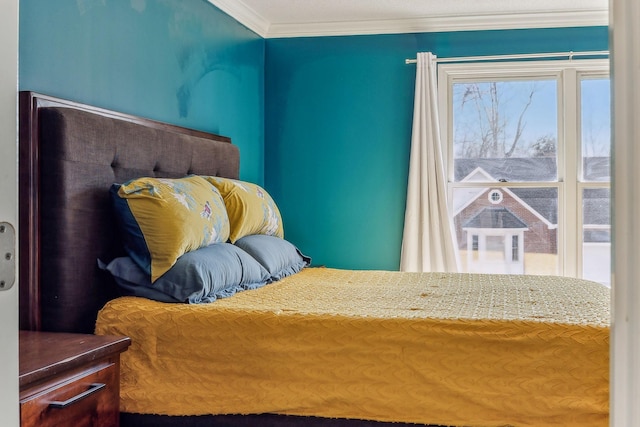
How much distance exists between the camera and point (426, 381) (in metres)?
1.92

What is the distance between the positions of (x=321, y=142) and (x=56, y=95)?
2.43 m

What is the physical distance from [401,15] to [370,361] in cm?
302

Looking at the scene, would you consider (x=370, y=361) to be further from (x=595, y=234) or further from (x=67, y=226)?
(x=595, y=234)

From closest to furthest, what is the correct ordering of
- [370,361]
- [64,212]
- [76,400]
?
[76,400] → [370,361] → [64,212]

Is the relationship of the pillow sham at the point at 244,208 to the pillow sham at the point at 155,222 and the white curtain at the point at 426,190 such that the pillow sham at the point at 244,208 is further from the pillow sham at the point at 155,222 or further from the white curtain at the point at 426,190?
the white curtain at the point at 426,190

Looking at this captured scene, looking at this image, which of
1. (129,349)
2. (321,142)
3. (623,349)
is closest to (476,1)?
(321,142)

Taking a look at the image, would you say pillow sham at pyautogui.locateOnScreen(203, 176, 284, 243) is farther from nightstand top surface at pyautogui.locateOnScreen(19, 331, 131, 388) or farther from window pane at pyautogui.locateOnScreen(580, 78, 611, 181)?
window pane at pyautogui.locateOnScreen(580, 78, 611, 181)

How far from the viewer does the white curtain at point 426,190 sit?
4387 mm

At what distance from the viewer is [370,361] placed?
6.43 ft

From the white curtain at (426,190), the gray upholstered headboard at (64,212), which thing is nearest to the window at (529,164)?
the white curtain at (426,190)

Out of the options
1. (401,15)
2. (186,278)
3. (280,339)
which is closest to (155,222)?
(186,278)

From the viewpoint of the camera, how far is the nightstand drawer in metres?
1.51

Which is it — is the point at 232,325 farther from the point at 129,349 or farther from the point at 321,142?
the point at 321,142

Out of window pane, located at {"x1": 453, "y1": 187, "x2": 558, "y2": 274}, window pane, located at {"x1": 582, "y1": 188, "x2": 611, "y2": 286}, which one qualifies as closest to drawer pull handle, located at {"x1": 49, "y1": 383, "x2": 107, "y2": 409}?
window pane, located at {"x1": 453, "y1": 187, "x2": 558, "y2": 274}
